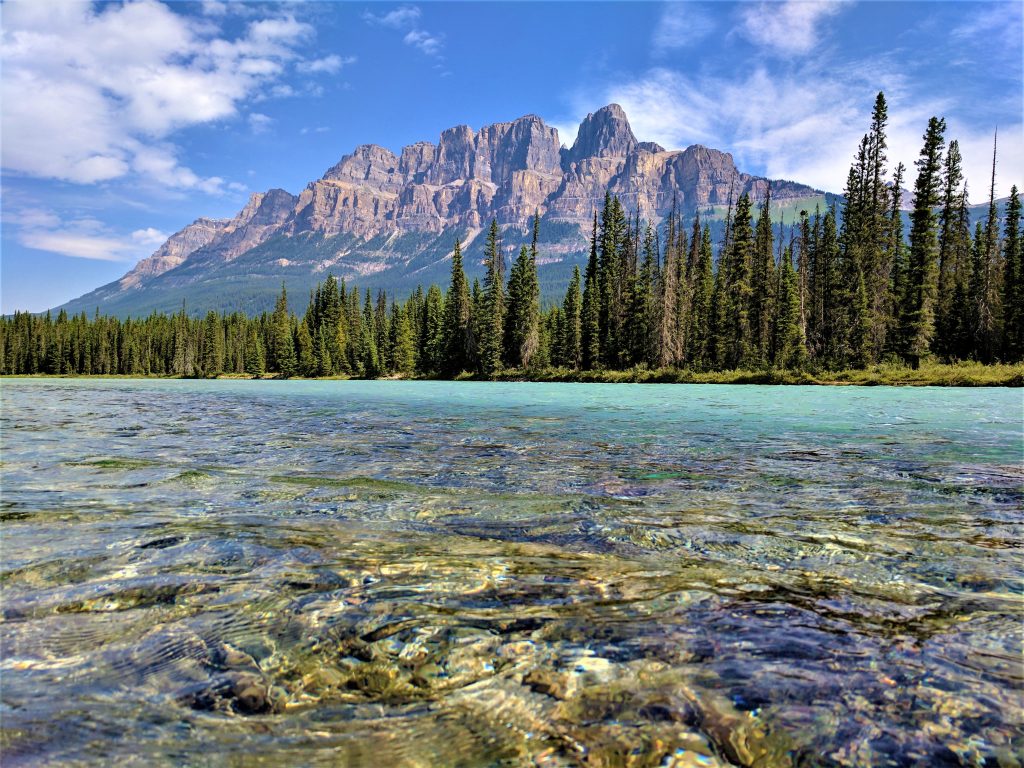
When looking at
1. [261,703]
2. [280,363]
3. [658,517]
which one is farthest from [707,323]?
[280,363]

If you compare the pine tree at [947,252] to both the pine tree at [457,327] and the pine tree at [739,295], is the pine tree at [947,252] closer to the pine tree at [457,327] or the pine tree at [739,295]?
the pine tree at [739,295]

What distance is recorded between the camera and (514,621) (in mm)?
3850

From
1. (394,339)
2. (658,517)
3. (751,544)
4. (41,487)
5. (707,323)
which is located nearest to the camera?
(751,544)

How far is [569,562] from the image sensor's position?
5.07 meters

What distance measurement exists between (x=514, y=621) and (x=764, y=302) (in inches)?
2653

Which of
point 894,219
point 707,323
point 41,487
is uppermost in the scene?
point 894,219

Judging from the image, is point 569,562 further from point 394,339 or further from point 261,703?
point 394,339

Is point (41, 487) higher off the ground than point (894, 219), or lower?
lower

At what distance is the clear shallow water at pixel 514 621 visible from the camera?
8.72 ft

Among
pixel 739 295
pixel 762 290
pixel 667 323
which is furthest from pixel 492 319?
pixel 762 290

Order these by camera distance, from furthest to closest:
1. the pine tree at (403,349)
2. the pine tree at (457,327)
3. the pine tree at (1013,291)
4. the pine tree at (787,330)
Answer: the pine tree at (403,349), the pine tree at (457,327), the pine tree at (787,330), the pine tree at (1013,291)

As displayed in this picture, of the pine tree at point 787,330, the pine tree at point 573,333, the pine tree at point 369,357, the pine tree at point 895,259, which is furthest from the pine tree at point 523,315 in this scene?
the pine tree at point 895,259

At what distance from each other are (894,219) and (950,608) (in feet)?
233

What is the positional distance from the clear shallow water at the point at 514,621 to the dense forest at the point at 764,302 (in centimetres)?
5231
